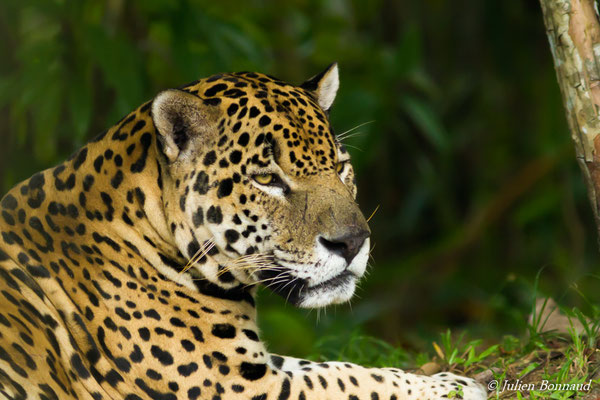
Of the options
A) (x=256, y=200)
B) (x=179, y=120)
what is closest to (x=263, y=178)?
(x=256, y=200)

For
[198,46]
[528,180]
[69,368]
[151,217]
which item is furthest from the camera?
[528,180]

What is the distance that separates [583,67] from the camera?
5.46 m

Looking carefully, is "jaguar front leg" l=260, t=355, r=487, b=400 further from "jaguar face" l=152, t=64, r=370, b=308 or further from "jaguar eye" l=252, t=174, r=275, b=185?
"jaguar eye" l=252, t=174, r=275, b=185

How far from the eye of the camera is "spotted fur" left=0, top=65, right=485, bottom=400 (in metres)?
4.98

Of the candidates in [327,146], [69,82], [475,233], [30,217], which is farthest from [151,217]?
[475,233]

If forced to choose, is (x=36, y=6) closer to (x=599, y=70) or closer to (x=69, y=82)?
(x=69, y=82)

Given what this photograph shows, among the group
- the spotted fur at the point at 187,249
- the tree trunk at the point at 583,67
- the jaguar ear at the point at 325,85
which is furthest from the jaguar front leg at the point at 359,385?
the jaguar ear at the point at 325,85

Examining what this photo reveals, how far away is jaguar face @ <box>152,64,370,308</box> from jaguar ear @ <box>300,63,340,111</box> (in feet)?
2.42

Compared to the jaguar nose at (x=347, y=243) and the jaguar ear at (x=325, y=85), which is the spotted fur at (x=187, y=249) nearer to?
the jaguar nose at (x=347, y=243)

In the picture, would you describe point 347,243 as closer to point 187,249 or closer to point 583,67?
point 187,249

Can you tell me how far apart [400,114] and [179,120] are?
29.4 feet

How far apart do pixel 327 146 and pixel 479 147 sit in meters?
11.3

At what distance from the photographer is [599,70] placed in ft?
17.9

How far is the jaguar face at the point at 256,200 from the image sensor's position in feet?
16.6
